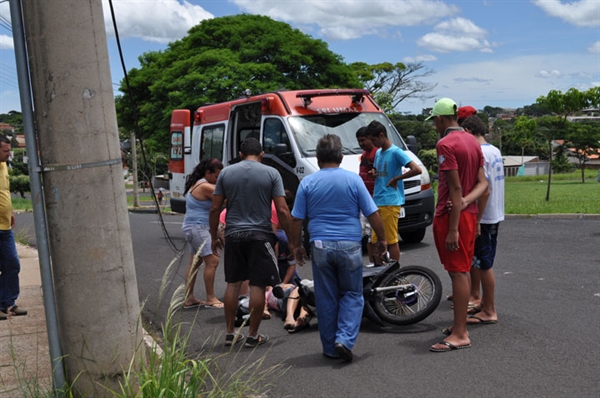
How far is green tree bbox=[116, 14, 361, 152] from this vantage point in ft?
101

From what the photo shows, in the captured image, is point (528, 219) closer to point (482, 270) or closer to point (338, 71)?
point (482, 270)

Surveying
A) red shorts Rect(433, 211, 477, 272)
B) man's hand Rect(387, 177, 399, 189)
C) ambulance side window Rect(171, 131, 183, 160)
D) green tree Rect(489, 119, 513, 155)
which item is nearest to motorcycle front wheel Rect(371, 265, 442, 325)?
red shorts Rect(433, 211, 477, 272)

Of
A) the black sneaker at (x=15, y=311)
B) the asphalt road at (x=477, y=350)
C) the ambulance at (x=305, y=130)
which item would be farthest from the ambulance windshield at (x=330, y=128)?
the black sneaker at (x=15, y=311)

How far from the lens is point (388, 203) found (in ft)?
27.5

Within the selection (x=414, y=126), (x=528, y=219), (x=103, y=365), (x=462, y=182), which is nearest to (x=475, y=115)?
(x=462, y=182)

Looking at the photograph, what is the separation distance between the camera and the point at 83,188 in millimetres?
3721

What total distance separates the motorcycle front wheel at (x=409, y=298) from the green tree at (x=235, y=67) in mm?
23917

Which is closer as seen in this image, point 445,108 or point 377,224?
point 377,224

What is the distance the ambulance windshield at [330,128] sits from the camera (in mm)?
11562

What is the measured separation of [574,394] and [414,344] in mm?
1618

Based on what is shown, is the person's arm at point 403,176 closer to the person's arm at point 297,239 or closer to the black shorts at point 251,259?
the black shorts at point 251,259

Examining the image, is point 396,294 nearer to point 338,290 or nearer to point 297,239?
Result: point 338,290

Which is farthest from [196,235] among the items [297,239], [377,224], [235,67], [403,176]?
[235,67]

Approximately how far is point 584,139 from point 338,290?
47.5 meters
